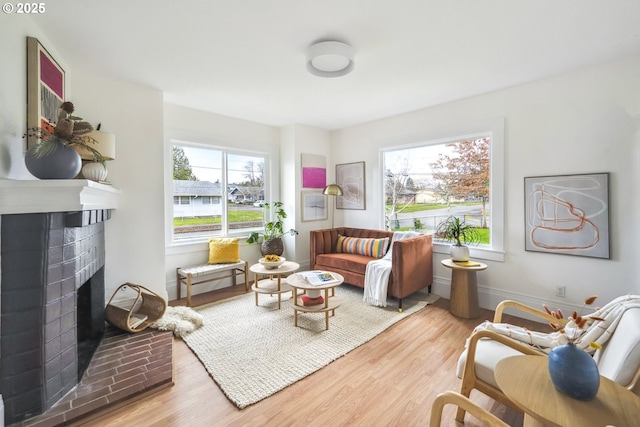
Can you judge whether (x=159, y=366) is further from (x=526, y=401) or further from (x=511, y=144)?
(x=511, y=144)

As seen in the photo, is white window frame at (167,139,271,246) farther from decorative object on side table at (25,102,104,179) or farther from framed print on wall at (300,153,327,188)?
decorative object on side table at (25,102,104,179)

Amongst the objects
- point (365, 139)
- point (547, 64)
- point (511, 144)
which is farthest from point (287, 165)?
point (547, 64)

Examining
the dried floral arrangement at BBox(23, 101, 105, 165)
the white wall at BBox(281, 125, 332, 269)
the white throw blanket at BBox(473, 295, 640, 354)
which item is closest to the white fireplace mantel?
the dried floral arrangement at BBox(23, 101, 105, 165)

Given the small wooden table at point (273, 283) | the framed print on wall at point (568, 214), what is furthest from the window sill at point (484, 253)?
the small wooden table at point (273, 283)

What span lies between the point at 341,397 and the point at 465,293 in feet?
6.30

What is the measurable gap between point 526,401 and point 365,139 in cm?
405

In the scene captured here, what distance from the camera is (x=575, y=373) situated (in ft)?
3.50

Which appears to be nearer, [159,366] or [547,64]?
[159,366]

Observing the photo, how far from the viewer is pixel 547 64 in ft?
8.49

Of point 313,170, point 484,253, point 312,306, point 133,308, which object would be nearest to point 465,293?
point 484,253

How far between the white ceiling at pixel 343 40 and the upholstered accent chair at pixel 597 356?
6.32ft

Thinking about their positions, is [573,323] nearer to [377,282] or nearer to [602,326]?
[602,326]

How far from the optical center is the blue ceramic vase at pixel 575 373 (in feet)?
3.47

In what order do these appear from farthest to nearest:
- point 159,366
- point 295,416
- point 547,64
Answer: point 547,64 < point 159,366 < point 295,416
